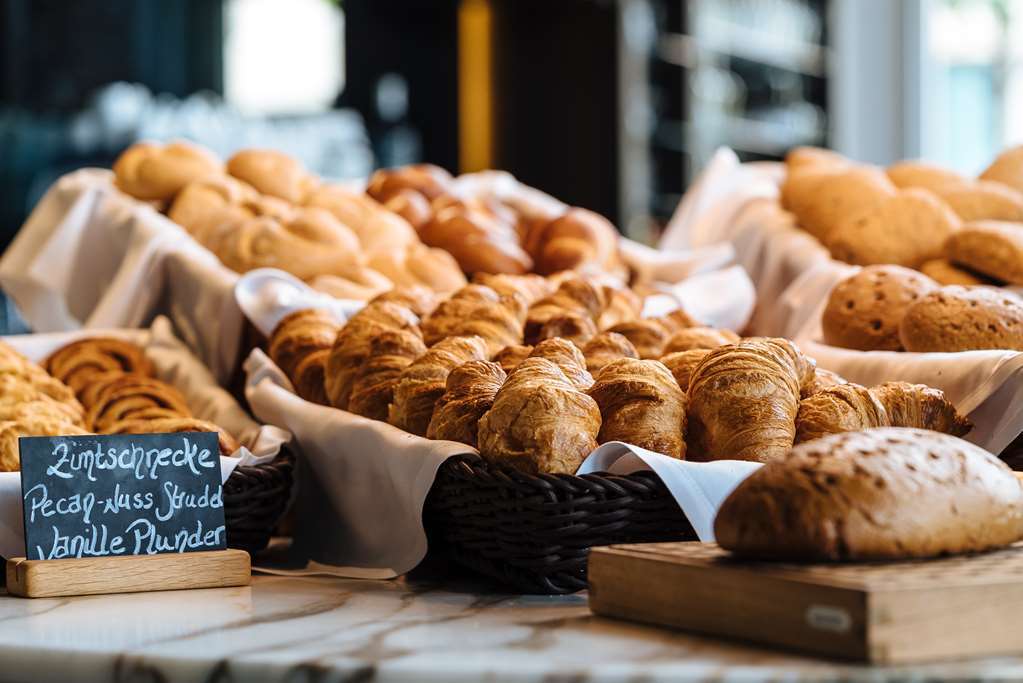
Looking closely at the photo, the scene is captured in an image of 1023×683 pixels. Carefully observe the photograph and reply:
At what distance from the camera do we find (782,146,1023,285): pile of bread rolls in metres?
2.04

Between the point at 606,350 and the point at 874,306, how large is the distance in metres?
0.48

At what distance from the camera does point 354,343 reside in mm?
1759

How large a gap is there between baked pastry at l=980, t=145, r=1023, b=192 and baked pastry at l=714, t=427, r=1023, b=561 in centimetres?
151

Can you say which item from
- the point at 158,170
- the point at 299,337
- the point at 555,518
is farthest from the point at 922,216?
the point at 158,170

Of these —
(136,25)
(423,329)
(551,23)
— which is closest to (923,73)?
(551,23)

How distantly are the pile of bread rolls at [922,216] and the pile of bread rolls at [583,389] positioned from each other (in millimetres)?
523

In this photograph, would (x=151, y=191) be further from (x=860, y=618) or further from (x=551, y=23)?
(x=551, y=23)

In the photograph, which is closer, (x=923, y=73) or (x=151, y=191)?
(x=151, y=191)

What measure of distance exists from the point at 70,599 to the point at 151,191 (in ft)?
4.79

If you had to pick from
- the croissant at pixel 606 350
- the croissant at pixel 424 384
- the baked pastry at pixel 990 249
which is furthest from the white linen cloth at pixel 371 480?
the baked pastry at pixel 990 249

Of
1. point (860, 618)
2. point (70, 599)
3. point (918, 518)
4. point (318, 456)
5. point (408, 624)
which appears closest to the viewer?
point (860, 618)

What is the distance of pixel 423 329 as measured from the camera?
183 cm

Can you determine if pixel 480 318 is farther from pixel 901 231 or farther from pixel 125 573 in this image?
pixel 901 231

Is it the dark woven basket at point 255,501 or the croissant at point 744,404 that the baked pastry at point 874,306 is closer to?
the croissant at point 744,404
